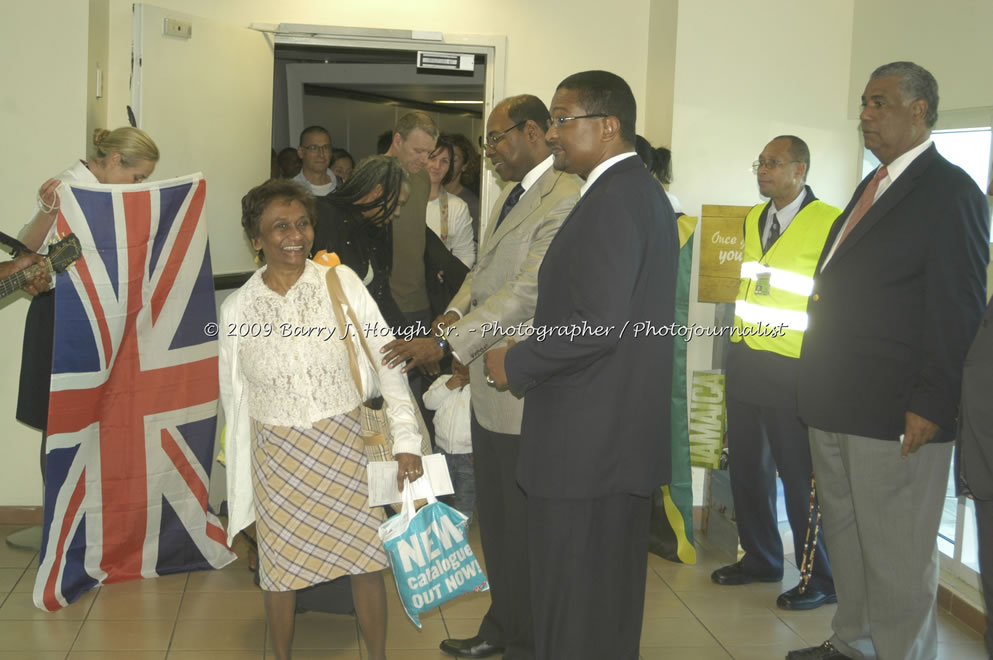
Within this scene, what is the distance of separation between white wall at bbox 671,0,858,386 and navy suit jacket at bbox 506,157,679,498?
98.8 inches

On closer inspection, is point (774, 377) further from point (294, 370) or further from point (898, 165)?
point (294, 370)

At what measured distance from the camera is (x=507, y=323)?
2.81 m

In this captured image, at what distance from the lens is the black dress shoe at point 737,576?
4031 mm

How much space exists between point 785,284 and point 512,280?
5.04 feet

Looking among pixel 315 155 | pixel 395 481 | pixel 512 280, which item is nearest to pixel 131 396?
pixel 395 481

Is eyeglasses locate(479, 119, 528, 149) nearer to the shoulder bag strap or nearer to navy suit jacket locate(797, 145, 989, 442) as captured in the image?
the shoulder bag strap

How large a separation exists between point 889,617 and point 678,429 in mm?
1565

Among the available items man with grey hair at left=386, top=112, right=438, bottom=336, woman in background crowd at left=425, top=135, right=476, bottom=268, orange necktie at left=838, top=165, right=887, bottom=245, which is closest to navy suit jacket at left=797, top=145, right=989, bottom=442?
orange necktie at left=838, top=165, right=887, bottom=245

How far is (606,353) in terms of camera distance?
2.27m

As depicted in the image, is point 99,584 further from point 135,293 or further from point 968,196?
point 968,196

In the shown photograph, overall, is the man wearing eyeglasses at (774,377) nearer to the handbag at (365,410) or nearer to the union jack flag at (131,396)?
the handbag at (365,410)

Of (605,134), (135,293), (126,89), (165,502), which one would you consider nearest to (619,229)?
(605,134)

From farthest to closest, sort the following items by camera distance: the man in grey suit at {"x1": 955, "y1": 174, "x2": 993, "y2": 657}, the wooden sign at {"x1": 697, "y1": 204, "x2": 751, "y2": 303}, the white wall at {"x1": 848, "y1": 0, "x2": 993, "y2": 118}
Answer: the wooden sign at {"x1": 697, "y1": 204, "x2": 751, "y2": 303}, the white wall at {"x1": 848, "y1": 0, "x2": 993, "y2": 118}, the man in grey suit at {"x1": 955, "y1": 174, "x2": 993, "y2": 657}

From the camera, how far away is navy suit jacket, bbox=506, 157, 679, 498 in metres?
2.22
